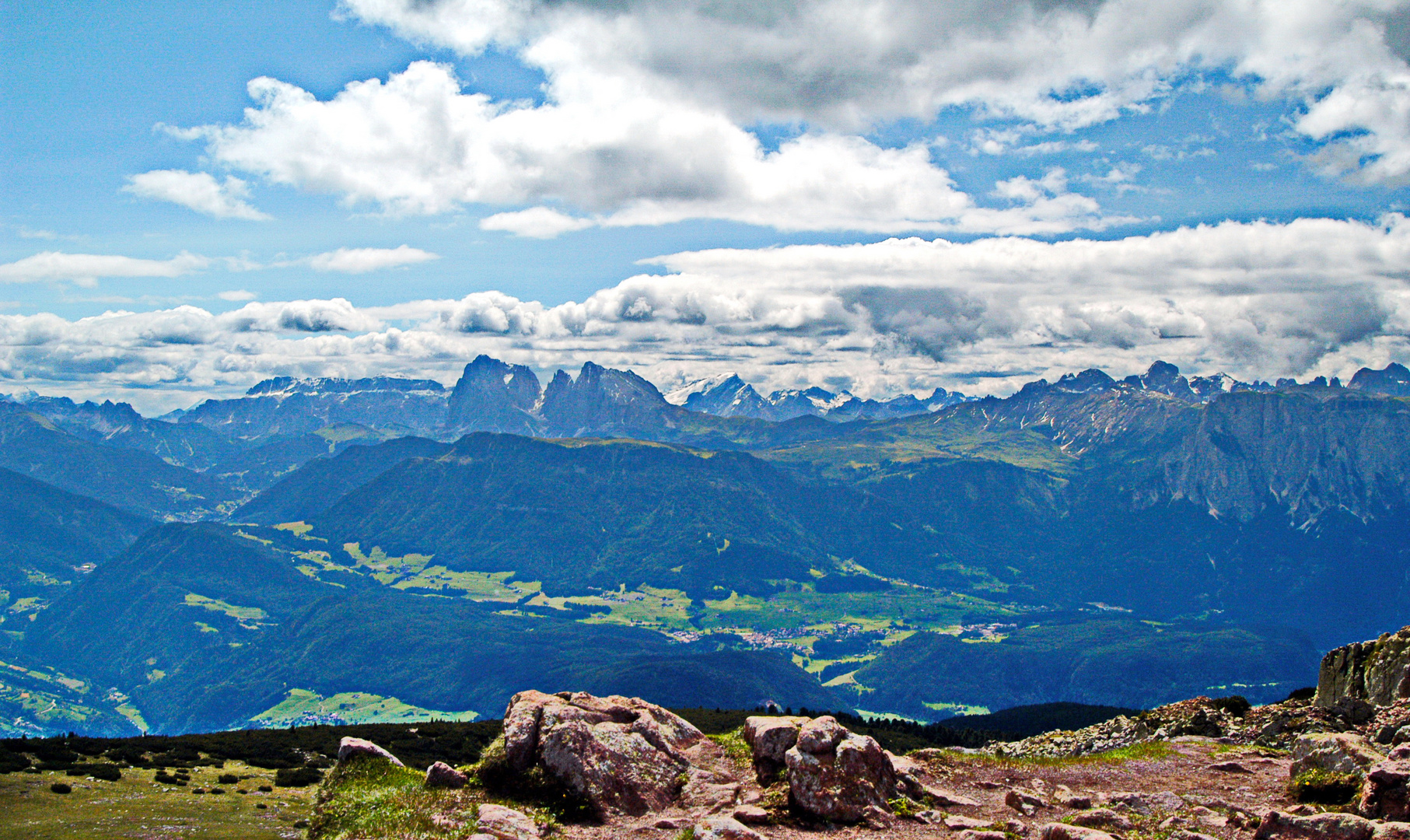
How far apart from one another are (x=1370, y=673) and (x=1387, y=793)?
3229cm

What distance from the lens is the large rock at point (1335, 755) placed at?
116 ft

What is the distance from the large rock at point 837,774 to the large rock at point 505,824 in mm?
9806

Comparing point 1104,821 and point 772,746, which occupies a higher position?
point 772,746

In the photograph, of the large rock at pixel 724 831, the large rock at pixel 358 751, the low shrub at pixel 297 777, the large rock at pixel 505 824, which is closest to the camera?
the large rock at pixel 724 831

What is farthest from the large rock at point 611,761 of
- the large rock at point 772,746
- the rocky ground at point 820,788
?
the large rock at point 772,746

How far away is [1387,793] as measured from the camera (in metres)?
29.4

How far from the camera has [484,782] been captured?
35.8m

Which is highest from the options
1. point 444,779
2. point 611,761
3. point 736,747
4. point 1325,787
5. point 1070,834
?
point 1070,834

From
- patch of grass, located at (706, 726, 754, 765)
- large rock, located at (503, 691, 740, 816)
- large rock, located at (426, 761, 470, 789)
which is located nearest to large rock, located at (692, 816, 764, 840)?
large rock, located at (503, 691, 740, 816)

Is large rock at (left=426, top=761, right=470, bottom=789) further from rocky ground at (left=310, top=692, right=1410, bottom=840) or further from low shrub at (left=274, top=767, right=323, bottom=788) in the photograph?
low shrub at (left=274, top=767, right=323, bottom=788)

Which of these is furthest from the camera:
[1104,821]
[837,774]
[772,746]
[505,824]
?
[772,746]

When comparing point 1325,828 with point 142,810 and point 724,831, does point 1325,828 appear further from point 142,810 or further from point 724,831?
point 142,810

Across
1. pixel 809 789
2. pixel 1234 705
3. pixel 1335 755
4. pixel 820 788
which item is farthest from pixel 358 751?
pixel 1234 705

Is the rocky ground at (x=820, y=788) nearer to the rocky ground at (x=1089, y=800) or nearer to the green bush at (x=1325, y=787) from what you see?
the rocky ground at (x=1089, y=800)
